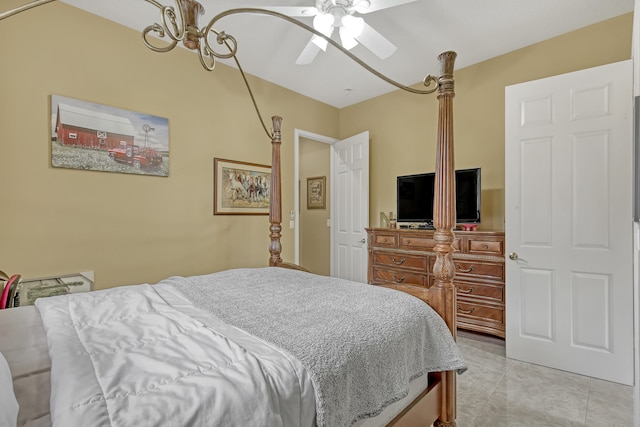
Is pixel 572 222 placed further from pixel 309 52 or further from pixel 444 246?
pixel 309 52

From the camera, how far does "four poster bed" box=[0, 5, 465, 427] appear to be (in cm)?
68

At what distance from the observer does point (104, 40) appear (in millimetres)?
2484

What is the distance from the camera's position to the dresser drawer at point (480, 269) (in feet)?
9.18

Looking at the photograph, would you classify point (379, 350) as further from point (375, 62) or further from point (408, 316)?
point (375, 62)

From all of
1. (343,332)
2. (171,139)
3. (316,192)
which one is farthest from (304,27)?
(316,192)

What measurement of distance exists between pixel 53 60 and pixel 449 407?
3395 millimetres

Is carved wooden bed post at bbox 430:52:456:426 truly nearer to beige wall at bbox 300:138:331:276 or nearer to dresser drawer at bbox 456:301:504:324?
dresser drawer at bbox 456:301:504:324

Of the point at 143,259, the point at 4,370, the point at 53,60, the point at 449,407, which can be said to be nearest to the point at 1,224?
the point at 143,259

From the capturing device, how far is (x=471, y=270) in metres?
2.94

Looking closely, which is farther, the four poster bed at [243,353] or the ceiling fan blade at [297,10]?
the ceiling fan blade at [297,10]

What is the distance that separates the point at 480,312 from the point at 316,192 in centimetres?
309

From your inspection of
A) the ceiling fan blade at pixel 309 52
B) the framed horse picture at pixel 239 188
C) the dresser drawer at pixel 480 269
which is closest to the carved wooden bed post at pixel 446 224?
the ceiling fan blade at pixel 309 52

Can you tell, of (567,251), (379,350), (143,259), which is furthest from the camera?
(143,259)

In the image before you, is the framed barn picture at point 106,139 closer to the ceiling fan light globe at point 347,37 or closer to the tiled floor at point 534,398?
the ceiling fan light globe at point 347,37
